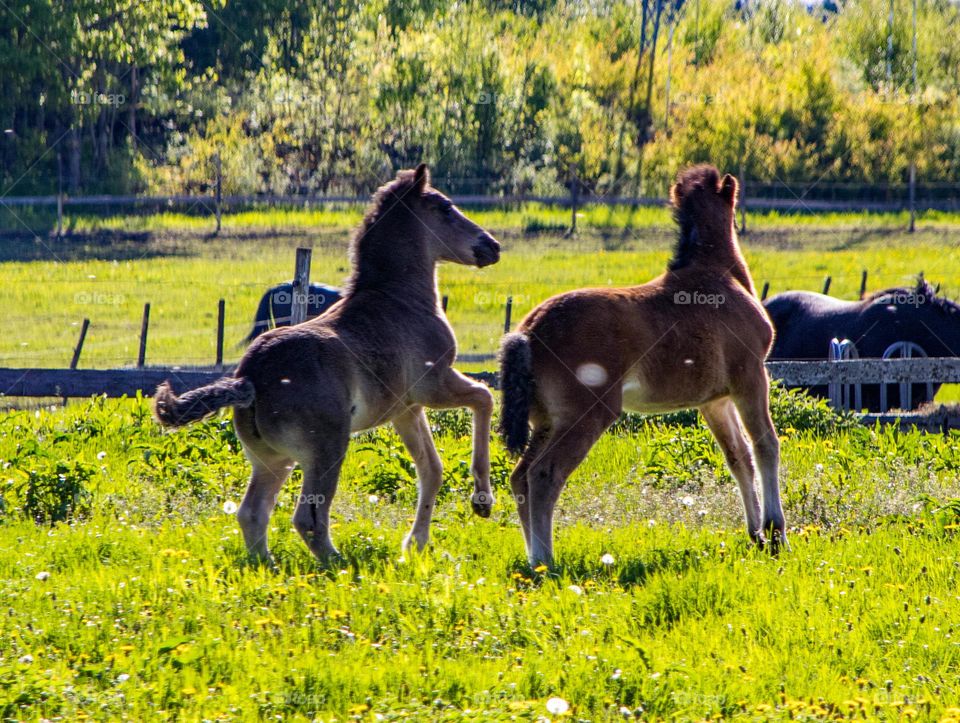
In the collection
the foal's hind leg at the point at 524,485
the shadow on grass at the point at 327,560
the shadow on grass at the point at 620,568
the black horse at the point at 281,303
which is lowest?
the black horse at the point at 281,303

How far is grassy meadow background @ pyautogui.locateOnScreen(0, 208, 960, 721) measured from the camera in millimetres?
5434

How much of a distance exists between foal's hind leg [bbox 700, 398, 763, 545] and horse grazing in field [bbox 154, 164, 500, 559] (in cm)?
160

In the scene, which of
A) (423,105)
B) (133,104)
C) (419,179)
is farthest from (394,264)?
(133,104)

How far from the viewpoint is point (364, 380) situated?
24.4 ft

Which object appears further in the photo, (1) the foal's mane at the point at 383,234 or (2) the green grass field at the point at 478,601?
(1) the foal's mane at the point at 383,234

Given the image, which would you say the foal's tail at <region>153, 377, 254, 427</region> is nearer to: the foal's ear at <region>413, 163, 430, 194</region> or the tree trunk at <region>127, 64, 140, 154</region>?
the foal's ear at <region>413, 163, 430, 194</region>

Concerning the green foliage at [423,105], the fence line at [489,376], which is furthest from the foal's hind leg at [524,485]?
the green foliage at [423,105]

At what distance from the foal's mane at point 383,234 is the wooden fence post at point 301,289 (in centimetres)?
414

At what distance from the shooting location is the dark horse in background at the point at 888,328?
15.6 metres

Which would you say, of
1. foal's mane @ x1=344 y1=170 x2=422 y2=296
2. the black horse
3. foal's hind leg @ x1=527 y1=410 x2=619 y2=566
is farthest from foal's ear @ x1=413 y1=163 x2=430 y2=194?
the black horse

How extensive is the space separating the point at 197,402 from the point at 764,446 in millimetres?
3599

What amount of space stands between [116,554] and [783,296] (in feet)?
40.9

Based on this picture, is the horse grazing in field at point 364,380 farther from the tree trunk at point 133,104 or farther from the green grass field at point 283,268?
the tree trunk at point 133,104

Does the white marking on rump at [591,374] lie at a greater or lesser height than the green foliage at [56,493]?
greater
